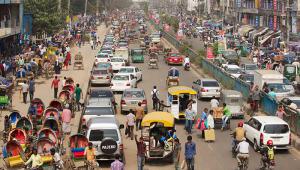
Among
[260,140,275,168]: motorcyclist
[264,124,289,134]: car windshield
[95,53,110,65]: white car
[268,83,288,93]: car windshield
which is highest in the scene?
[95,53,110,65]: white car

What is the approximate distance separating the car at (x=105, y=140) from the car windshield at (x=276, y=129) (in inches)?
231

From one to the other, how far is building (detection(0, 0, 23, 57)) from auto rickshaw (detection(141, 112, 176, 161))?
1269 inches

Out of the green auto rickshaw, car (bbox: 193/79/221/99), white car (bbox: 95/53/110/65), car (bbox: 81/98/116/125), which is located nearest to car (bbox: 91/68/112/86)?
car (bbox: 193/79/221/99)

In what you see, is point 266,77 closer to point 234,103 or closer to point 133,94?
point 234,103

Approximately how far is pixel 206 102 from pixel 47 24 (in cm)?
3464

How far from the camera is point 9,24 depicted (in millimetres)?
57531

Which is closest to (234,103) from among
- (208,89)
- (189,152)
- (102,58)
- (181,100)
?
(181,100)

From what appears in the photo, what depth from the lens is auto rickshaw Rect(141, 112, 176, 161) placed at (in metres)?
21.2

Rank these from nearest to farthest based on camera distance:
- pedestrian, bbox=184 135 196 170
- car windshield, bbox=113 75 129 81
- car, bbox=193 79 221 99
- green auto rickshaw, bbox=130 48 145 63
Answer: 1. pedestrian, bbox=184 135 196 170
2. car, bbox=193 79 221 99
3. car windshield, bbox=113 75 129 81
4. green auto rickshaw, bbox=130 48 145 63

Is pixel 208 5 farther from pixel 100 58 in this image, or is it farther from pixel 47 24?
pixel 100 58

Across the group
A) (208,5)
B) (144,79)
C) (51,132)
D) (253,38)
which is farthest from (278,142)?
(208,5)

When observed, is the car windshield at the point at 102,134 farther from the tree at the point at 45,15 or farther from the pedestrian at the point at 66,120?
the tree at the point at 45,15

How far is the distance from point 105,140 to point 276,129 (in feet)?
22.4

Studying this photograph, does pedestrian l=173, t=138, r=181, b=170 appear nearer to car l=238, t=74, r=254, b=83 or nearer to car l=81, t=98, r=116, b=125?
car l=81, t=98, r=116, b=125
